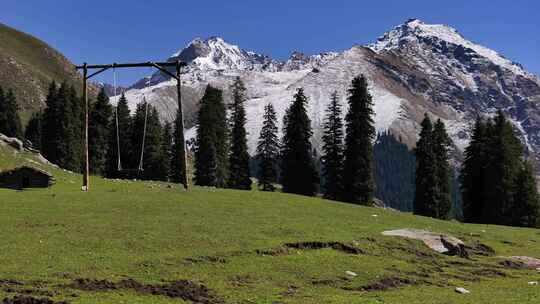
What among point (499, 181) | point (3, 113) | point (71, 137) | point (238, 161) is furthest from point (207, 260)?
point (3, 113)

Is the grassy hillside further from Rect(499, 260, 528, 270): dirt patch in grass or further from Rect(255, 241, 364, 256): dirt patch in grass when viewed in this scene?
Rect(499, 260, 528, 270): dirt patch in grass

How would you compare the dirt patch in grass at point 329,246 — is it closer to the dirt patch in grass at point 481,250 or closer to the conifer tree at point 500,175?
the dirt patch in grass at point 481,250

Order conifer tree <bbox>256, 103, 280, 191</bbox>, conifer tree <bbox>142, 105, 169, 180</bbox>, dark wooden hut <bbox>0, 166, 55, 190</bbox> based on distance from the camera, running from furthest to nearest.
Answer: conifer tree <bbox>142, 105, 169, 180</bbox>, conifer tree <bbox>256, 103, 280, 191</bbox>, dark wooden hut <bbox>0, 166, 55, 190</bbox>

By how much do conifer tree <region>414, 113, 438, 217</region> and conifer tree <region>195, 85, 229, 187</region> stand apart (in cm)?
3142

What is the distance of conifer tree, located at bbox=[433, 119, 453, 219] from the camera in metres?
86.9

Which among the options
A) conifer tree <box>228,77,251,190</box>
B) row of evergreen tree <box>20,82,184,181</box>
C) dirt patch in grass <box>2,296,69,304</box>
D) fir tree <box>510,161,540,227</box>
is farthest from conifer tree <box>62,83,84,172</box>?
dirt patch in grass <box>2,296,69,304</box>

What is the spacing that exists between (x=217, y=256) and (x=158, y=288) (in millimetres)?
6599

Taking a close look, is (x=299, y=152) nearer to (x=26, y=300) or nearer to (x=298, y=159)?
(x=298, y=159)

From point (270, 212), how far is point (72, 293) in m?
26.7

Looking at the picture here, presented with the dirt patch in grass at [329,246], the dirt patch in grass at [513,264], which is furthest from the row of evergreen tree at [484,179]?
the dirt patch in grass at [329,246]

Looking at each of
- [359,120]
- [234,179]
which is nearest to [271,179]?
[234,179]

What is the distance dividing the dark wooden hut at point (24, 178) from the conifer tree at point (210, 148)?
143 ft

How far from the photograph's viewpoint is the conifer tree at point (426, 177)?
8625 cm

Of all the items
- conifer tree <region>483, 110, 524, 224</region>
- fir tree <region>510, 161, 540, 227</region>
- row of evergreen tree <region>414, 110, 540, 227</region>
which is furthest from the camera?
conifer tree <region>483, 110, 524, 224</region>
